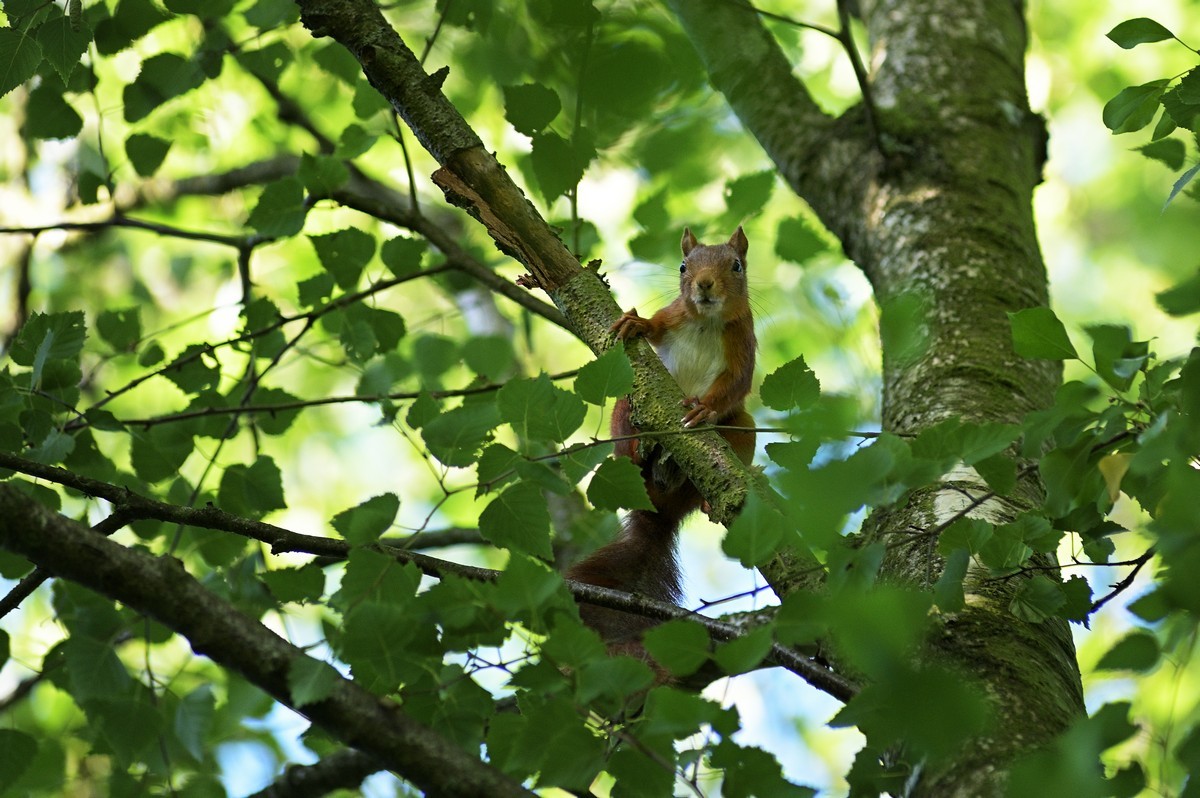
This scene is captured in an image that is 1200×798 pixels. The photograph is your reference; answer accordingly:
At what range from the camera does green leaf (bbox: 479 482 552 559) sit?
5.17 feet

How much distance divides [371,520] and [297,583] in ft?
1.07

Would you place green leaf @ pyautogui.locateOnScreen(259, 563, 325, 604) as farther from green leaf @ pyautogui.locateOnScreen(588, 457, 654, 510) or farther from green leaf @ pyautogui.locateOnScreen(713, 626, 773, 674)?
green leaf @ pyautogui.locateOnScreen(713, 626, 773, 674)

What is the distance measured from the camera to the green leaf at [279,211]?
103 inches

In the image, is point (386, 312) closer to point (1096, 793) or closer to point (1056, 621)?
point (1056, 621)

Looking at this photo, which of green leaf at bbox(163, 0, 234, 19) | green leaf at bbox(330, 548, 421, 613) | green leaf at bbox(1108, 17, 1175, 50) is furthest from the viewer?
green leaf at bbox(163, 0, 234, 19)

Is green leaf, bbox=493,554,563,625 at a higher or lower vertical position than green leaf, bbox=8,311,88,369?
lower

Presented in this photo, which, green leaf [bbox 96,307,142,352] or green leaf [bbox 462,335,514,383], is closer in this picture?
green leaf [bbox 96,307,142,352]

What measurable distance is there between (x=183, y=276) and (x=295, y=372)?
9.79ft

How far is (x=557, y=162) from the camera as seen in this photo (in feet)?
7.23

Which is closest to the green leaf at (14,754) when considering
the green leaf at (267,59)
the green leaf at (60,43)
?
the green leaf at (60,43)

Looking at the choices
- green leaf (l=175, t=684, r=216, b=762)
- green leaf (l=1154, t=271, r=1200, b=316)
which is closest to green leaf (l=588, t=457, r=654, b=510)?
green leaf (l=1154, t=271, r=1200, b=316)

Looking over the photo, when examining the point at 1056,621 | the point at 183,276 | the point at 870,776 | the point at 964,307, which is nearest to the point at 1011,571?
the point at 1056,621

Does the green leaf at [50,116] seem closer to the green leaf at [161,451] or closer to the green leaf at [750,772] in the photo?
the green leaf at [161,451]

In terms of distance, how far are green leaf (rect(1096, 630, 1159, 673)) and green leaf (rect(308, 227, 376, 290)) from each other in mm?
1993
